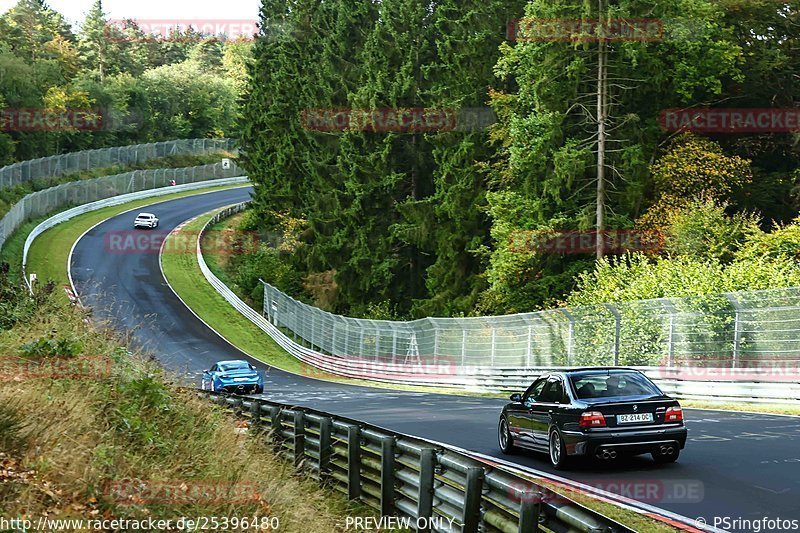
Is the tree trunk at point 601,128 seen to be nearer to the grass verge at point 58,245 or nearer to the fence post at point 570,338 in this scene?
the fence post at point 570,338

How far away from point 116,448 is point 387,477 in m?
3.28

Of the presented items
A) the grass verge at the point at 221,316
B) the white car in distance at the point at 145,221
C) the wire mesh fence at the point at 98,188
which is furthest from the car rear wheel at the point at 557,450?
the white car in distance at the point at 145,221

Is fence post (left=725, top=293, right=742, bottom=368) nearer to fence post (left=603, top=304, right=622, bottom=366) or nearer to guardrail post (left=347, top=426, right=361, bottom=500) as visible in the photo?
fence post (left=603, top=304, right=622, bottom=366)

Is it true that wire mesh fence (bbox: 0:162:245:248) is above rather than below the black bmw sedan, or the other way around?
above

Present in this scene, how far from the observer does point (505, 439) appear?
1775 centimetres

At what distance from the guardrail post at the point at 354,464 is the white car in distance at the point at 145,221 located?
81.5 metres

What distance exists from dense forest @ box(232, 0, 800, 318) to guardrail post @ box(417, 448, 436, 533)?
22.6 metres

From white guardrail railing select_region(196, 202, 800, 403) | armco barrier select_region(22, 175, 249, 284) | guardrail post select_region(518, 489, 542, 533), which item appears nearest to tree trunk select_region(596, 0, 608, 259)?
white guardrail railing select_region(196, 202, 800, 403)

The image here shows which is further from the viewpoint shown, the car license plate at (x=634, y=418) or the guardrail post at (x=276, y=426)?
the guardrail post at (x=276, y=426)

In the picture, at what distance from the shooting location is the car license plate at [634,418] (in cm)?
1472

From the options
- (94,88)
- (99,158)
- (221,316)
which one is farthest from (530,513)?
(94,88)

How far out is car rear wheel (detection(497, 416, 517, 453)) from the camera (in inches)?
691

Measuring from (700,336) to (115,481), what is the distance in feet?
68.7

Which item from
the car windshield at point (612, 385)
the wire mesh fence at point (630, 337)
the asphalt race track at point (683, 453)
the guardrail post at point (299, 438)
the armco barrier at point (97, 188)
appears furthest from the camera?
the armco barrier at point (97, 188)
